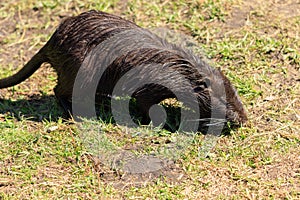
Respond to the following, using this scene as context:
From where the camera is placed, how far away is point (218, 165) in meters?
4.79

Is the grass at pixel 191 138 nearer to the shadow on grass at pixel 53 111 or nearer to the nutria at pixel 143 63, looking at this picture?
the shadow on grass at pixel 53 111

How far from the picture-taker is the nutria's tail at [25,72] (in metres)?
5.44

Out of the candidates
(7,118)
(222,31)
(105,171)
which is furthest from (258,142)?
(7,118)

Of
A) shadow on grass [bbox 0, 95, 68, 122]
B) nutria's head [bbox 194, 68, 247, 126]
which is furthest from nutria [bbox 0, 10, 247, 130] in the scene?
shadow on grass [bbox 0, 95, 68, 122]

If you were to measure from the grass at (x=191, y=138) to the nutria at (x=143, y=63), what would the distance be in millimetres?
287

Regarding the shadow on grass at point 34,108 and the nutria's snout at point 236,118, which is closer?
the nutria's snout at point 236,118

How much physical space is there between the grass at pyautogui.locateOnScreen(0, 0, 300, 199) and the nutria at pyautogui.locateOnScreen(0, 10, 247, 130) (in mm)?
287

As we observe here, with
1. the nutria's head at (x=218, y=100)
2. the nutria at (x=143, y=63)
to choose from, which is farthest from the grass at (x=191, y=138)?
the nutria at (x=143, y=63)

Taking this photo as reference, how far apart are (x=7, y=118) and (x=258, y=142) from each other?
2.32 meters

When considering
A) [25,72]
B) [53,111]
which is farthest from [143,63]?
[25,72]

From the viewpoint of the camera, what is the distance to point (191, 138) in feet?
16.6

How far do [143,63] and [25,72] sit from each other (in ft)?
4.20

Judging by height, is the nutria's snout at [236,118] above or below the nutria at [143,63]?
below

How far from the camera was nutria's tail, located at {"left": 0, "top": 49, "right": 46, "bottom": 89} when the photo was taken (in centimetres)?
544
